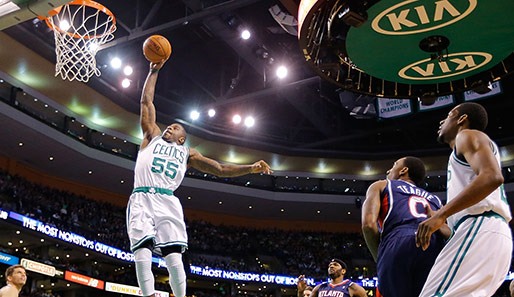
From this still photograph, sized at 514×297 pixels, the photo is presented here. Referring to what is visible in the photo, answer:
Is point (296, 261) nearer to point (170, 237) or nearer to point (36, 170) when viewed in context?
point (36, 170)

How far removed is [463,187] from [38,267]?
20975mm

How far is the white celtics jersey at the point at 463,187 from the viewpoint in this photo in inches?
129

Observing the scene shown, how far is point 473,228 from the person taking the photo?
323cm

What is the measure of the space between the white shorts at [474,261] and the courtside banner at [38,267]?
20.3 meters

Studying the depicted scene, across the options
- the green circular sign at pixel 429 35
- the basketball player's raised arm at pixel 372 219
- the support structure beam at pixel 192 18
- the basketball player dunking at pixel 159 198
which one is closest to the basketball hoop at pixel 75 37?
the basketball player dunking at pixel 159 198

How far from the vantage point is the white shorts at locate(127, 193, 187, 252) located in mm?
5242

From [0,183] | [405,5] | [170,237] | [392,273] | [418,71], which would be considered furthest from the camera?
[0,183]

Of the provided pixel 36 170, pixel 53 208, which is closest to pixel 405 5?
pixel 53 208

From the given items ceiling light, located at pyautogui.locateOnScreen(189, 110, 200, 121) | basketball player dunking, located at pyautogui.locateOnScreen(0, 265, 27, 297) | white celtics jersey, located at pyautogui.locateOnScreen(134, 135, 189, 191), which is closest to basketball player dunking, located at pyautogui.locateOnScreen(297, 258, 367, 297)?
white celtics jersey, located at pyautogui.locateOnScreen(134, 135, 189, 191)

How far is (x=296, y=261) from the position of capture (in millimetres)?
32219

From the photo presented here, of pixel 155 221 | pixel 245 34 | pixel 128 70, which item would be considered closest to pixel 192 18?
pixel 245 34

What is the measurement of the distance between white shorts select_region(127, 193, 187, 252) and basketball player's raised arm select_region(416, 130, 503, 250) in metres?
2.69

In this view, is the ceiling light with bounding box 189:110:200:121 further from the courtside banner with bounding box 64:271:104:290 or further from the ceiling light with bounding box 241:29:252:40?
the courtside banner with bounding box 64:271:104:290

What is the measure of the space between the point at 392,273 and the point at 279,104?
2592 cm
